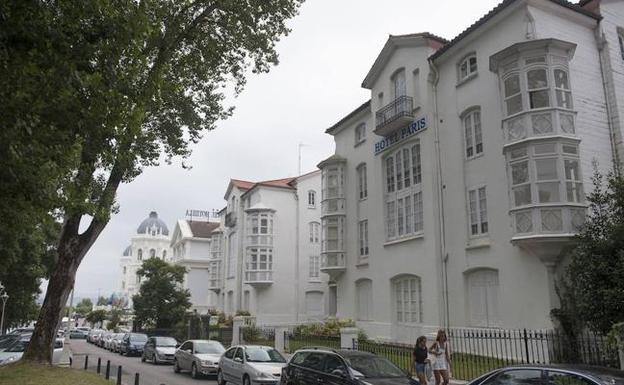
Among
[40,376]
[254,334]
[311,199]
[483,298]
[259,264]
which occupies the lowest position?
[40,376]

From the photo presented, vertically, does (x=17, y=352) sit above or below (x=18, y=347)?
below

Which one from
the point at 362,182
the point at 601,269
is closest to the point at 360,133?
the point at 362,182

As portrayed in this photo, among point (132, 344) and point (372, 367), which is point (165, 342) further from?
point (372, 367)

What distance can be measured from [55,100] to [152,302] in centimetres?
3645

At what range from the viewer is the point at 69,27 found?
7.71 metres

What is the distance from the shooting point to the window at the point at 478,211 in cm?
2058

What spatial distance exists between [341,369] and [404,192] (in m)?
14.9

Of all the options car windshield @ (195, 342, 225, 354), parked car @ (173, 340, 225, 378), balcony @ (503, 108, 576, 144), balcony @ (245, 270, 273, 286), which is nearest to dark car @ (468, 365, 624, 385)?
balcony @ (503, 108, 576, 144)

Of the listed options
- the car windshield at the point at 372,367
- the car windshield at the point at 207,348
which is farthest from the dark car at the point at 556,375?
the car windshield at the point at 207,348

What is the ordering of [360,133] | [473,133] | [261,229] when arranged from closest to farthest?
[473,133] → [360,133] → [261,229]

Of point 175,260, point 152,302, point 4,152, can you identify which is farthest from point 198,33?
point 175,260

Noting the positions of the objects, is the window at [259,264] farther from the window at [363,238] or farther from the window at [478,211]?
the window at [478,211]

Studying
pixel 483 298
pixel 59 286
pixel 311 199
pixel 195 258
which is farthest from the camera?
pixel 195 258

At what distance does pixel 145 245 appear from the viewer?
11888 centimetres
